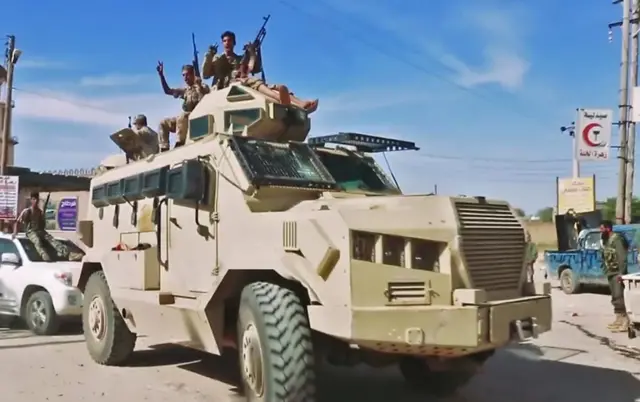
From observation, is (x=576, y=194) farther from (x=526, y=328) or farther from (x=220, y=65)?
(x=526, y=328)

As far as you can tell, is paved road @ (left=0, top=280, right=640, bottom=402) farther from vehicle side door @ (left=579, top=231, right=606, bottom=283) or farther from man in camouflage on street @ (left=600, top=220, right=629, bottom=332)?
vehicle side door @ (left=579, top=231, right=606, bottom=283)

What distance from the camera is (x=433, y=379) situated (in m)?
6.89

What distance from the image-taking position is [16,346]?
9.75 metres

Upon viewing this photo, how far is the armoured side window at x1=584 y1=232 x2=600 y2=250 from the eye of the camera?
1850cm

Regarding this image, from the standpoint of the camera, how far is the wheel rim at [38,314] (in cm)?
1080

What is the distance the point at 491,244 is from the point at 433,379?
1817 millimetres

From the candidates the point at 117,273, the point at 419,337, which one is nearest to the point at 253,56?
the point at 117,273

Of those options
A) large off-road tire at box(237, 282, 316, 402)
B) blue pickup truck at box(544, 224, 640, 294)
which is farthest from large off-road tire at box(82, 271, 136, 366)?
blue pickup truck at box(544, 224, 640, 294)

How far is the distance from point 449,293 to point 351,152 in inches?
110

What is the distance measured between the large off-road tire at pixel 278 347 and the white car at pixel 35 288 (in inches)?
213

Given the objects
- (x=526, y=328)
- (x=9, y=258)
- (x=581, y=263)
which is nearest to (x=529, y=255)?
(x=526, y=328)

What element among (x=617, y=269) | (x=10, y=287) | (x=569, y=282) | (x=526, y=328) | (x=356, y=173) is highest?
(x=356, y=173)

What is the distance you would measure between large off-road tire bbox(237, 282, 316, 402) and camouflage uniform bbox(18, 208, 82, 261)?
7135mm

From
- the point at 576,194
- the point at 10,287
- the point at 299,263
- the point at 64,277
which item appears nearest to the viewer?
the point at 299,263
